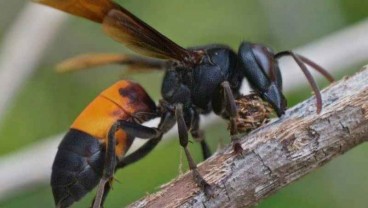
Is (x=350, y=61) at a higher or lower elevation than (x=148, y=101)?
lower

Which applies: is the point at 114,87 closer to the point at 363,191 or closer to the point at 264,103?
the point at 264,103

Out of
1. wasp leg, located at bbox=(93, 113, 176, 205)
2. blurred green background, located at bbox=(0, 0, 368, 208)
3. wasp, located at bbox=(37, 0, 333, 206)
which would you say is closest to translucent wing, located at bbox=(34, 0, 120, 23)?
wasp, located at bbox=(37, 0, 333, 206)

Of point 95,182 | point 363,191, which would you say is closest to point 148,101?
point 95,182

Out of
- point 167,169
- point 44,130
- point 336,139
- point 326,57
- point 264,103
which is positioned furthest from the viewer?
point 44,130

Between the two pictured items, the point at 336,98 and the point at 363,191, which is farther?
the point at 363,191

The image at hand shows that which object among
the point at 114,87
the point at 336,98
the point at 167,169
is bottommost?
the point at 167,169

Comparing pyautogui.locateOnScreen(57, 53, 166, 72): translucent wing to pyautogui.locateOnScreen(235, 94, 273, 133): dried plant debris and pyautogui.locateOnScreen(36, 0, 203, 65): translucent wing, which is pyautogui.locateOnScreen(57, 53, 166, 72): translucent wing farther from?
pyautogui.locateOnScreen(235, 94, 273, 133): dried plant debris

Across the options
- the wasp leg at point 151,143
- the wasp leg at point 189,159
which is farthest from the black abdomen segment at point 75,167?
the wasp leg at point 189,159
